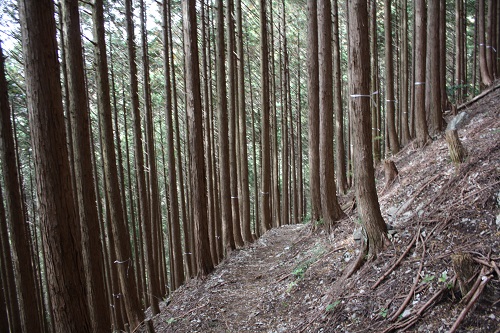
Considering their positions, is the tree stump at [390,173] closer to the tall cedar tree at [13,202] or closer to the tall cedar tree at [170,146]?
the tall cedar tree at [170,146]

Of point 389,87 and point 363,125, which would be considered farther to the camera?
point 389,87

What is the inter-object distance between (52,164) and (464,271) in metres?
4.51

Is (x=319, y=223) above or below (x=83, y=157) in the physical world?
below

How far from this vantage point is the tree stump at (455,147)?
6.06 metres

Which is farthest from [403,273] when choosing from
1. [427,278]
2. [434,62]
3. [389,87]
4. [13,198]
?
[389,87]

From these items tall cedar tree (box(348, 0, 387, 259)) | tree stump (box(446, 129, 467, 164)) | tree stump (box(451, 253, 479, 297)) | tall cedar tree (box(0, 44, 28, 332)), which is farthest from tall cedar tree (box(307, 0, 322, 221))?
tall cedar tree (box(0, 44, 28, 332))

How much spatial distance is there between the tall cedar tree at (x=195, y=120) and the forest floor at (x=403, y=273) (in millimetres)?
1448

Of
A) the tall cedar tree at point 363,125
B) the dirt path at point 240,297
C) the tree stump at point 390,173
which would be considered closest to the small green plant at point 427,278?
the tall cedar tree at point 363,125

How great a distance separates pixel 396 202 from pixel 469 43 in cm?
2133

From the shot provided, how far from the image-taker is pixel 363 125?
5453 millimetres

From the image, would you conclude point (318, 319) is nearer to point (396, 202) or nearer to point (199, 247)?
point (396, 202)

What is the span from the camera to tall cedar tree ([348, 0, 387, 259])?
5312mm

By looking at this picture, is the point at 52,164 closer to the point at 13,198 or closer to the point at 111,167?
the point at 111,167

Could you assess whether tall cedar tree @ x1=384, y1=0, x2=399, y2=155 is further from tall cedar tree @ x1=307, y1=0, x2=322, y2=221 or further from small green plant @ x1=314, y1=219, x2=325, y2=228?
small green plant @ x1=314, y1=219, x2=325, y2=228
